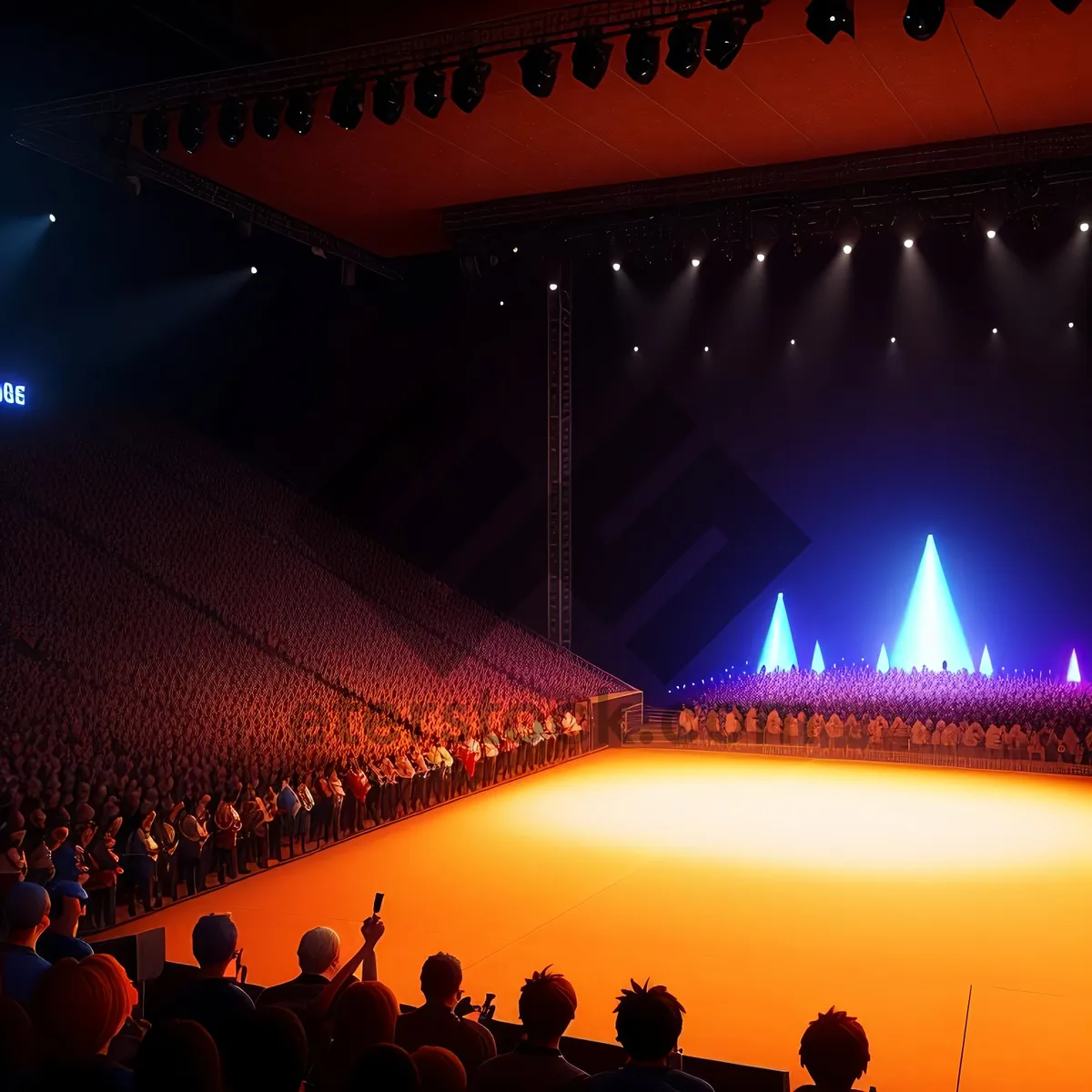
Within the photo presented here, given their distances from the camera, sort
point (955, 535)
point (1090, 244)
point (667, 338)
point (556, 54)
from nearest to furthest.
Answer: point (556, 54) → point (1090, 244) → point (955, 535) → point (667, 338)

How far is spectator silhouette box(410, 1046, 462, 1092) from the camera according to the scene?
117 inches

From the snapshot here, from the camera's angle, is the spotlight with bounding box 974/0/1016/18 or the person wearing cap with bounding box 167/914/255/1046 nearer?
the person wearing cap with bounding box 167/914/255/1046

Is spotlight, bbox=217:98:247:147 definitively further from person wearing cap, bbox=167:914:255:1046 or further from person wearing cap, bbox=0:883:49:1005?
person wearing cap, bbox=167:914:255:1046

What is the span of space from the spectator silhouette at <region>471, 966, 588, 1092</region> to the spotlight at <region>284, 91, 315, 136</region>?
380 inches

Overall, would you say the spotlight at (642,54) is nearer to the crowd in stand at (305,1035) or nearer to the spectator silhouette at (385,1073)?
the crowd in stand at (305,1035)

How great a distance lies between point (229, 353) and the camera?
21953 millimetres

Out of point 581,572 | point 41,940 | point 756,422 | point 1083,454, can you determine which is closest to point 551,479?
point 581,572

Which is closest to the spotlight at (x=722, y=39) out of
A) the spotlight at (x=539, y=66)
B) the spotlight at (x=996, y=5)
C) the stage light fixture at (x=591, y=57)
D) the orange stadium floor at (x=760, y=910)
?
the stage light fixture at (x=591, y=57)

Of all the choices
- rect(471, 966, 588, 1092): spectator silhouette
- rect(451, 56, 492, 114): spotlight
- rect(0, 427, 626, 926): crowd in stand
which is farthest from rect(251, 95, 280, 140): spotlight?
rect(471, 966, 588, 1092): spectator silhouette

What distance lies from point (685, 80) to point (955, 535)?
34.1ft

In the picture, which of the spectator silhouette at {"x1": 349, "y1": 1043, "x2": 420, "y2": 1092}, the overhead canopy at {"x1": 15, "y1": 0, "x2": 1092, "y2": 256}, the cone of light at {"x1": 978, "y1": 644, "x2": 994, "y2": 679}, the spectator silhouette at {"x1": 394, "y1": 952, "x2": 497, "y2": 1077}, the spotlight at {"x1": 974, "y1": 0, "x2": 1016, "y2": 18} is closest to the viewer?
the spectator silhouette at {"x1": 349, "y1": 1043, "x2": 420, "y2": 1092}

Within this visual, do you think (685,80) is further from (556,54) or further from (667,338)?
(667,338)

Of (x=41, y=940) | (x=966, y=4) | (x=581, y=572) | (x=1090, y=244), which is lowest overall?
(x=41, y=940)

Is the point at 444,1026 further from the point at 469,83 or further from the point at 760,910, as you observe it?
the point at 469,83
